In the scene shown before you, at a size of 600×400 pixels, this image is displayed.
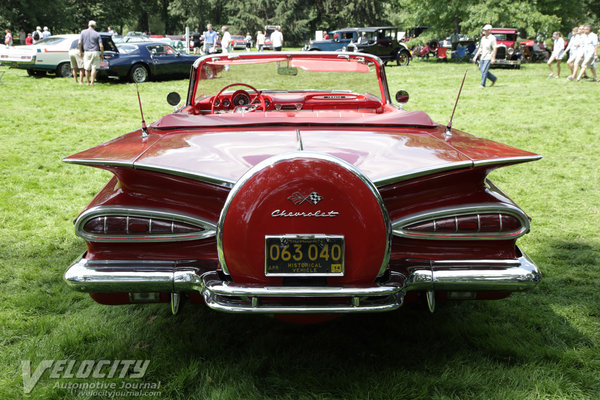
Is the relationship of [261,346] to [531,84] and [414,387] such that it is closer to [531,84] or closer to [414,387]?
[414,387]

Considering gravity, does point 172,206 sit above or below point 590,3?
below

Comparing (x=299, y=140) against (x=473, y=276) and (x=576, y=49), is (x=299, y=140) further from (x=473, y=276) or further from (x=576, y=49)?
(x=576, y=49)

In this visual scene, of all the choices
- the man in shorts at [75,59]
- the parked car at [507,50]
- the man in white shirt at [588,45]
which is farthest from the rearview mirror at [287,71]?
the parked car at [507,50]

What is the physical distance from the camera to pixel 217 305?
2.18 meters

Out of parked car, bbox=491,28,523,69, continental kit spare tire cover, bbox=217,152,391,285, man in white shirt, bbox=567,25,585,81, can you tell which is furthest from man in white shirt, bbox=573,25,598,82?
continental kit spare tire cover, bbox=217,152,391,285

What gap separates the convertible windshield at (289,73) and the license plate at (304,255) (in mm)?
2686

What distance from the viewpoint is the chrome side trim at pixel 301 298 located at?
2.12 m

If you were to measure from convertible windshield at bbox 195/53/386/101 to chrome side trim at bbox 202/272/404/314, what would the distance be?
2.68m

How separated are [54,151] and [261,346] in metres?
5.70

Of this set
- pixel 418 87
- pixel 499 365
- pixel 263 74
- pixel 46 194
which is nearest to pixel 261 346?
pixel 499 365

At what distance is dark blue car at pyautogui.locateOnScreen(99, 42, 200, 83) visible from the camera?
14562 millimetres

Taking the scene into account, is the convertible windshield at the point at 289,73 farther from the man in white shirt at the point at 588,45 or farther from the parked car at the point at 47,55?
the man in white shirt at the point at 588,45

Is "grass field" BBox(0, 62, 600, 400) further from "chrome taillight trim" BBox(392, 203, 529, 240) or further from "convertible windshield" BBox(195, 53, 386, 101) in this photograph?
"convertible windshield" BBox(195, 53, 386, 101)

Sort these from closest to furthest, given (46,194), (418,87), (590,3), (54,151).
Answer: (46,194), (54,151), (418,87), (590,3)
